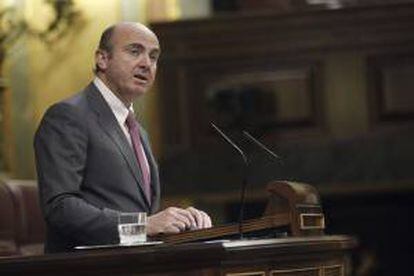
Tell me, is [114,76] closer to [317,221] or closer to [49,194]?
[49,194]

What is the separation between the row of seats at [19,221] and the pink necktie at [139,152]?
1.22m

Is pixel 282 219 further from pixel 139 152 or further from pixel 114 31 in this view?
pixel 114 31

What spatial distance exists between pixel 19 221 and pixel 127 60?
161 centimetres

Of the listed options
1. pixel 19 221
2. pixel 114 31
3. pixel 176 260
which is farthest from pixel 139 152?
pixel 19 221

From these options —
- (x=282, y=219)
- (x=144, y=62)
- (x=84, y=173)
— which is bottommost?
(x=282, y=219)

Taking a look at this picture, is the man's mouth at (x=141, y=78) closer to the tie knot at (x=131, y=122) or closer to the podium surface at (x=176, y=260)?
the tie knot at (x=131, y=122)

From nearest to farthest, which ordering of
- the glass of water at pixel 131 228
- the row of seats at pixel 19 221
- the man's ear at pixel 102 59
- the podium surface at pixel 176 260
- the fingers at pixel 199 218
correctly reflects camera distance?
the podium surface at pixel 176 260, the glass of water at pixel 131 228, the fingers at pixel 199 218, the man's ear at pixel 102 59, the row of seats at pixel 19 221

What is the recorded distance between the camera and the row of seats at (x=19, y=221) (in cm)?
475

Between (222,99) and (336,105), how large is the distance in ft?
2.33

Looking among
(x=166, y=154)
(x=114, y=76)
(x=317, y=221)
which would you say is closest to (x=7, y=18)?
(x=166, y=154)

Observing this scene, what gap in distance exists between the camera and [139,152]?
3547 millimetres

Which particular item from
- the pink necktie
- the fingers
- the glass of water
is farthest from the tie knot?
the glass of water

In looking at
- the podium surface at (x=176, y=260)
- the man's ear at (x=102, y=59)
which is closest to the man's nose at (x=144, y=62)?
the man's ear at (x=102, y=59)

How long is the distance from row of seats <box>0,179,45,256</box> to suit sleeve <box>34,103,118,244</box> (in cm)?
139
